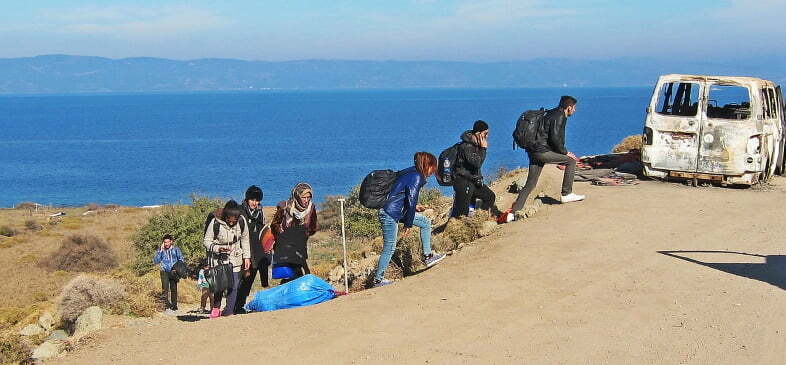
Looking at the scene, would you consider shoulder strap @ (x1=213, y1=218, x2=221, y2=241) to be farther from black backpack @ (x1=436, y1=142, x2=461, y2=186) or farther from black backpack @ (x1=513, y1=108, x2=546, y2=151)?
black backpack @ (x1=513, y1=108, x2=546, y2=151)

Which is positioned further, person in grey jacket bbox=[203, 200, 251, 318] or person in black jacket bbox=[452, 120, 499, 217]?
person in black jacket bbox=[452, 120, 499, 217]

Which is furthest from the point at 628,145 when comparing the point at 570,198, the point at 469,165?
the point at 469,165

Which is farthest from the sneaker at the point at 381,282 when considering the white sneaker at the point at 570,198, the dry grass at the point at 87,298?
the white sneaker at the point at 570,198

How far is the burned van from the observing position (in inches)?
596

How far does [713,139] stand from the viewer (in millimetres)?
15180

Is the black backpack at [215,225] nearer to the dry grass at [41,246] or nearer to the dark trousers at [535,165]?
the dark trousers at [535,165]

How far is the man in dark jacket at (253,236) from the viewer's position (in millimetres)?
10758

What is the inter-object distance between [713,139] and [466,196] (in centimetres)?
481

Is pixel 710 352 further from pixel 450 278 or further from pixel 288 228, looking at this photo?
pixel 288 228

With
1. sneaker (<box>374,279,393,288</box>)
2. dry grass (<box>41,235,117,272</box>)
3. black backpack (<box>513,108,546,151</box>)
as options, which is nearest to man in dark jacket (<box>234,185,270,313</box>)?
sneaker (<box>374,279,393,288</box>)

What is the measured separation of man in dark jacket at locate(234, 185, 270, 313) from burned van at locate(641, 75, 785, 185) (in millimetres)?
7523

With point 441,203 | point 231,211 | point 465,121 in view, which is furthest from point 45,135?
point 231,211

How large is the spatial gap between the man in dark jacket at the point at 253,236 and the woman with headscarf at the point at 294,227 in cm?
18

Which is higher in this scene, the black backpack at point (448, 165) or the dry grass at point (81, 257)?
the black backpack at point (448, 165)
